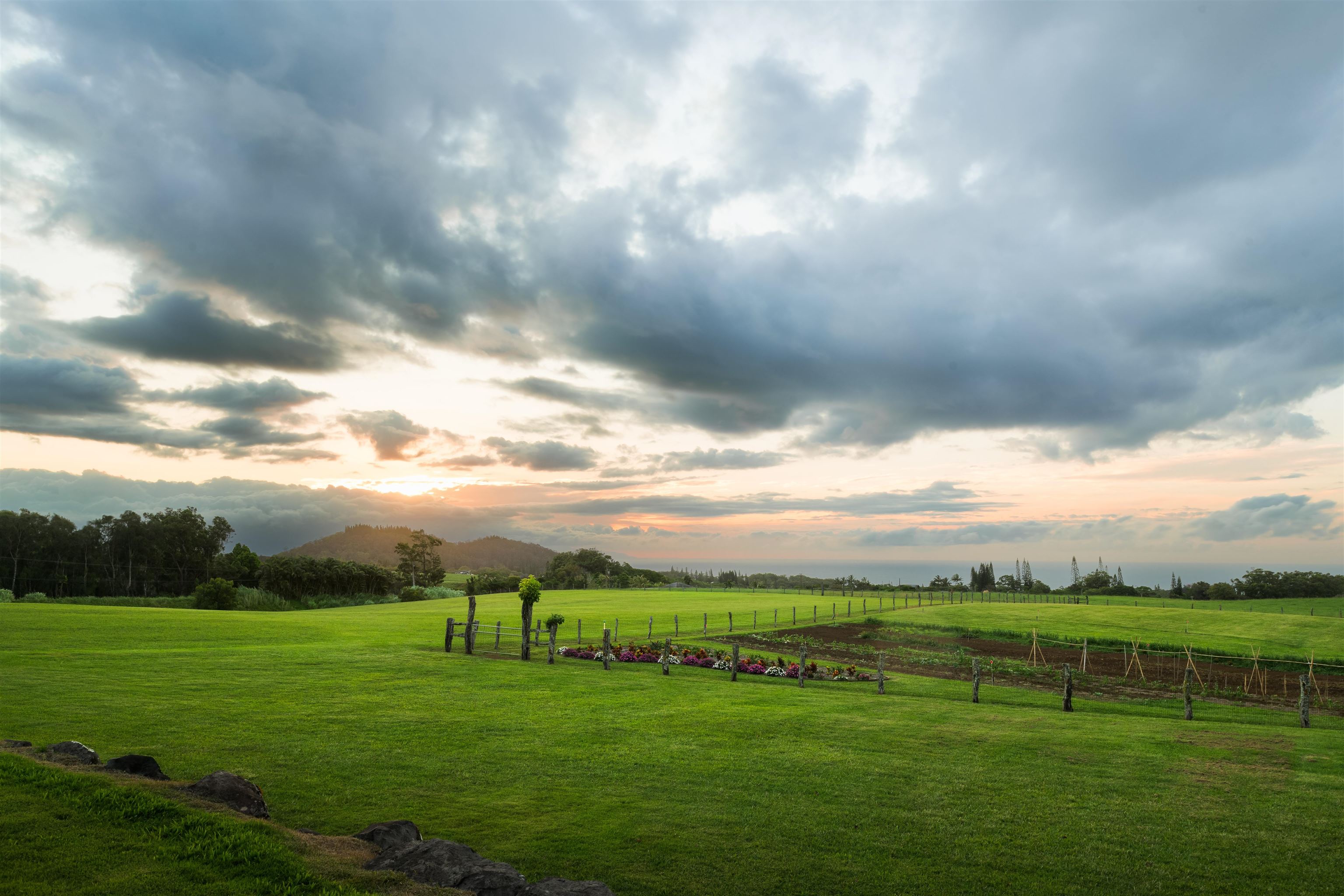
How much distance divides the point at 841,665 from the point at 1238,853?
22.3 meters

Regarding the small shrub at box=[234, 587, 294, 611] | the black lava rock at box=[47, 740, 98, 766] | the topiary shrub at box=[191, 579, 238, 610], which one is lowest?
the small shrub at box=[234, 587, 294, 611]

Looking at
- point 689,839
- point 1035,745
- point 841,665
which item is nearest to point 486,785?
point 689,839

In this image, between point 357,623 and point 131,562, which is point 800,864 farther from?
point 131,562

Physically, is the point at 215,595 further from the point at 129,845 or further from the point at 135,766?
the point at 129,845

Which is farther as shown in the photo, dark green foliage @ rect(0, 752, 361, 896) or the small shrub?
the small shrub

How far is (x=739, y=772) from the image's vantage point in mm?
11930

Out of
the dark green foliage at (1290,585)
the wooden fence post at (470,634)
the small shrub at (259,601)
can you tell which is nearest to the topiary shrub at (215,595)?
the small shrub at (259,601)

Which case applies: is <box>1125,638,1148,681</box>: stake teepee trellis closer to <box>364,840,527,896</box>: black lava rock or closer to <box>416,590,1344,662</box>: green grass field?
<box>416,590,1344,662</box>: green grass field

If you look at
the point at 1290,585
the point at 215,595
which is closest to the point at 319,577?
the point at 215,595

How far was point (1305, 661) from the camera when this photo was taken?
106 ft

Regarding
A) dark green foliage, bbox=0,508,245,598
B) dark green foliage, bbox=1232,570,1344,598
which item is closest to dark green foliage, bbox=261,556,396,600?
dark green foliage, bbox=0,508,245,598

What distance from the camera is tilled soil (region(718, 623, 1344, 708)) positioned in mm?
27438

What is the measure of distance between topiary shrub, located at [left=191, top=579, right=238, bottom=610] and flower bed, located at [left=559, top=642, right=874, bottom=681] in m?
45.5

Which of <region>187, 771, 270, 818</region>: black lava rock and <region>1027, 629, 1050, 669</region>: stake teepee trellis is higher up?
<region>187, 771, 270, 818</region>: black lava rock
